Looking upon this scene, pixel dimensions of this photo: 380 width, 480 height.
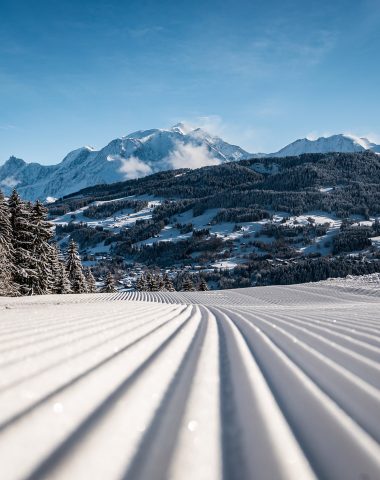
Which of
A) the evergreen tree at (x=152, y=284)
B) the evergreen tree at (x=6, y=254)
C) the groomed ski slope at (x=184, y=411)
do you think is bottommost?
the evergreen tree at (x=152, y=284)

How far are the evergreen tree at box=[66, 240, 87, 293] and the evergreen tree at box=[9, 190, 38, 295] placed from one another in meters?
13.7

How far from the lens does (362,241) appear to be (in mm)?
163500

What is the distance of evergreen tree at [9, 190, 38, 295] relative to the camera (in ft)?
100

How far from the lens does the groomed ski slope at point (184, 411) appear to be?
5.74 feet

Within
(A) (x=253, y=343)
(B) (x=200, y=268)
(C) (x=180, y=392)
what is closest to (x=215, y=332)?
(A) (x=253, y=343)

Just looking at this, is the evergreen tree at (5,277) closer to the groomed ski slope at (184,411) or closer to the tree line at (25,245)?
the tree line at (25,245)

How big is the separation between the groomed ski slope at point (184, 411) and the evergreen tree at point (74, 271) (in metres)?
42.9

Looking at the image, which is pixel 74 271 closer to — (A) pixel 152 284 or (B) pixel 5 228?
(A) pixel 152 284

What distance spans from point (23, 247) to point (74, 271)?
48.5 feet

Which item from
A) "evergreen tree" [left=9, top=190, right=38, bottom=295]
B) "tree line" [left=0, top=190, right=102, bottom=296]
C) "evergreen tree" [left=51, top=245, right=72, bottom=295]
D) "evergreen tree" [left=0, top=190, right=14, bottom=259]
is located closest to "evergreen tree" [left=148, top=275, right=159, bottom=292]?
"evergreen tree" [left=51, top=245, right=72, bottom=295]

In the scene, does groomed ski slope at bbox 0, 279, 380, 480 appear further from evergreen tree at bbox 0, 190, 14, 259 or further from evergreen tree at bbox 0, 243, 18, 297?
evergreen tree at bbox 0, 190, 14, 259

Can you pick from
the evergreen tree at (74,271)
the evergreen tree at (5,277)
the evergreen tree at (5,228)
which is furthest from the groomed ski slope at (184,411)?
the evergreen tree at (74,271)

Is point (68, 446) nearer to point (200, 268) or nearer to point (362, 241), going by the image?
point (200, 268)

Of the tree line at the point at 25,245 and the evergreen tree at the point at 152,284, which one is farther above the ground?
the tree line at the point at 25,245
